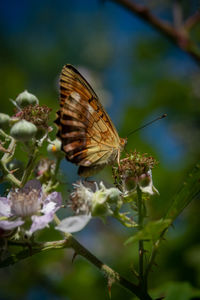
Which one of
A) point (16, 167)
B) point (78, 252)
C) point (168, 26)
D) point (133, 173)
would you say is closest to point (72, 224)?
point (78, 252)

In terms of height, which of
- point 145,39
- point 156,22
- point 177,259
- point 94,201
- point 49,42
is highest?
point 49,42

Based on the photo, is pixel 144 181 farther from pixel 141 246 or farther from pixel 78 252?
pixel 78 252

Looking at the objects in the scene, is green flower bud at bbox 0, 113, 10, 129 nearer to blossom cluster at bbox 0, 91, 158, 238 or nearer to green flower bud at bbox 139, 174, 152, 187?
blossom cluster at bbox 0, 91, 158, 238

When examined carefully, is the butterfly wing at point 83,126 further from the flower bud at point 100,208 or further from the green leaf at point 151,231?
the green leaf at point 151,231

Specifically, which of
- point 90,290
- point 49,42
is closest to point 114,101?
point 49,42

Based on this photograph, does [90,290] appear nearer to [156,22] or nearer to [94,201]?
[94,201]

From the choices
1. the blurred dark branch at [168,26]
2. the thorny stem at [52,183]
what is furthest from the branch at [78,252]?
the blurred dark branch at [168,26]
